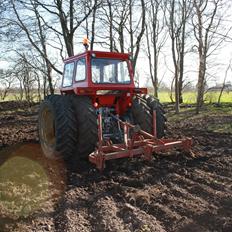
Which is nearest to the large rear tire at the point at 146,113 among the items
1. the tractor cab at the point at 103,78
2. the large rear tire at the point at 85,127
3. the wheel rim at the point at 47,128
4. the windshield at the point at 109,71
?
the tractor cab at the point at 103,78

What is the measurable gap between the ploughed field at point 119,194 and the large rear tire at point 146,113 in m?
0.69

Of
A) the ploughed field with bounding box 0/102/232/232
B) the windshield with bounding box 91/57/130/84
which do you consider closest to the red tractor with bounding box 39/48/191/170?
the windshield with bounding box 91/57/130/84

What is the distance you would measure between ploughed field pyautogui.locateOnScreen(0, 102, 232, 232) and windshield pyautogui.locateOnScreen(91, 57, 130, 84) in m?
1.81

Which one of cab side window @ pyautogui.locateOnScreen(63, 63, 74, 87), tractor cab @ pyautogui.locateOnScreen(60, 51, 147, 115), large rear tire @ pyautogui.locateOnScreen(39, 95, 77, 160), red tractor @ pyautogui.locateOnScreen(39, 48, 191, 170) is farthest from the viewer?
cab side window @ pyautogui.locateOnScreen(63, 63, 74, 87)

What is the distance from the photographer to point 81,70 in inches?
292

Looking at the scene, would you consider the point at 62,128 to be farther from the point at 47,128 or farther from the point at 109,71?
the point at 109,71

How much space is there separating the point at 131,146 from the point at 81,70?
219cm

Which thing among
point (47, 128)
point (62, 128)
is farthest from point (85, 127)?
point (47, 128)

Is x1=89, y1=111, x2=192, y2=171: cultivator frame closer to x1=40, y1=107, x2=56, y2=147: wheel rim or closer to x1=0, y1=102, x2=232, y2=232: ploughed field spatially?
x1=0, y1=102, x2=232, y2=232: ploughed field

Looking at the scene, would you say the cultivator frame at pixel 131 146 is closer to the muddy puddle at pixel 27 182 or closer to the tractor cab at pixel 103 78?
the tractor cab at pixel 103 78

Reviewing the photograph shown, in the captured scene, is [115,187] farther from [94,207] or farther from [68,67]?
[68,67]

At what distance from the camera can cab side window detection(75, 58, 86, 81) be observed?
7311 mm

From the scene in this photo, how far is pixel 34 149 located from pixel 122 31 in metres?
13.2

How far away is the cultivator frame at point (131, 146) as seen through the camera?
5797mm
